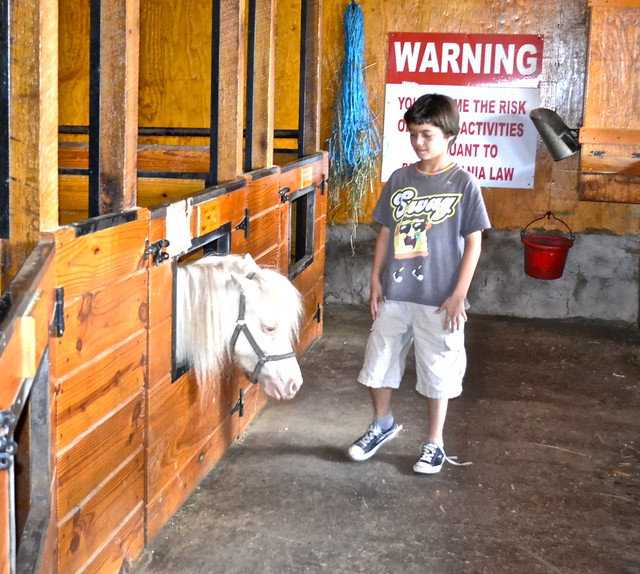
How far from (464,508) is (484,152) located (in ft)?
10.7

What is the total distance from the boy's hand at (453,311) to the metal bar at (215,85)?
3.19 feet

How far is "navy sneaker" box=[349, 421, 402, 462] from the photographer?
316cm

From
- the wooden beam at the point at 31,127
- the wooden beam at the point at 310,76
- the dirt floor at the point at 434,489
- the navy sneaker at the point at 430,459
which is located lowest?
the dirt floor at the point at 434,489

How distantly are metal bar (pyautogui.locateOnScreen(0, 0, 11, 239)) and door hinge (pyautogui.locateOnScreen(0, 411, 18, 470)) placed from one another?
0.62 m

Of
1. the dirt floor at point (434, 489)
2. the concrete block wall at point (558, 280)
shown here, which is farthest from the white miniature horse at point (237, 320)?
the concrete block wall at point (558, 280)

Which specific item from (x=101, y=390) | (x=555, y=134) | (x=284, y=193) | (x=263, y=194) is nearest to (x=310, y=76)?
(x=284, y=193)

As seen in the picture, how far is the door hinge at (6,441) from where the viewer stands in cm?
118

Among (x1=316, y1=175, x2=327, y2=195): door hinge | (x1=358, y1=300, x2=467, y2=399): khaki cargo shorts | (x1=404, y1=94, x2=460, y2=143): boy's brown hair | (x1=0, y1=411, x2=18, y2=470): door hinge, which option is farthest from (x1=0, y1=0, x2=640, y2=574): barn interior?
(x1=404, y1=94, x2=460, y2=143): boy's brown hair

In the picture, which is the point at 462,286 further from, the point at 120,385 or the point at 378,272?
the point at 120,385

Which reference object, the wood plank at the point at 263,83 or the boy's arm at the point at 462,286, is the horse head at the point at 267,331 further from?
the wood plank at the point at 263,83

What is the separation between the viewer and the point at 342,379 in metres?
4.20

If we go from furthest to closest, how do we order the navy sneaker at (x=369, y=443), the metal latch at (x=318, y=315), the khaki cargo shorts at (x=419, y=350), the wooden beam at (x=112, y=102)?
the metal latch at (x=318, y=315) → the navy sneaker at (x=369, y=443) → the khaki cargo shorts at (x=419, y=350) → the wooden beam at (x=112, y=102)

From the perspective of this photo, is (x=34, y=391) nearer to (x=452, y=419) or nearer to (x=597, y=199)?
(x=452, y=419)

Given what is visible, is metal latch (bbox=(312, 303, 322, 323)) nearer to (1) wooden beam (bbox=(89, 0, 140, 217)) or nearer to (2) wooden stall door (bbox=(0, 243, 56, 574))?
(1) wooden beam (bbox=(89, 0, 140, 217))
